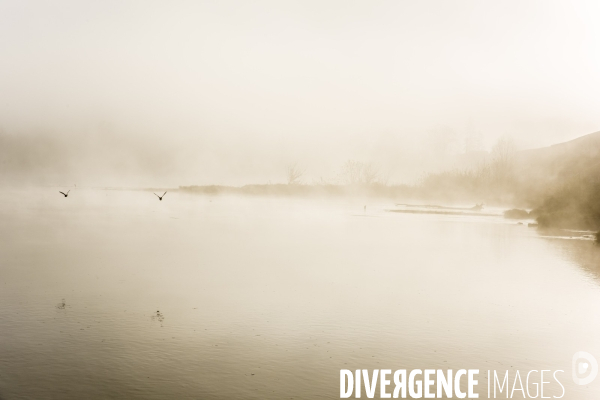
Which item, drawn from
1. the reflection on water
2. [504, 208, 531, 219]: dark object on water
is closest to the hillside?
[504, 208, 531, 219]: dark object on water

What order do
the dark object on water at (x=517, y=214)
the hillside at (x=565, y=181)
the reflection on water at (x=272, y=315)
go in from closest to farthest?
the reflection on water at (x=272, y=315), the hillside at (x=565, y=181), the dark object on water at (x=517, y=214)

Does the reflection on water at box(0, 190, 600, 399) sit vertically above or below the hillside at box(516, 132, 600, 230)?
below

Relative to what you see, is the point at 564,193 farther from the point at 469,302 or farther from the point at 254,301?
the point at 254,301

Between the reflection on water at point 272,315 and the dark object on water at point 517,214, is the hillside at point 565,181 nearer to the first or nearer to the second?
the dark object on water at point 517,214

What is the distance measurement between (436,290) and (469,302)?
2507 mm

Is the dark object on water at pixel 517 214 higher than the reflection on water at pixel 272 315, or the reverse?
the dark object on water at pixel 517 214

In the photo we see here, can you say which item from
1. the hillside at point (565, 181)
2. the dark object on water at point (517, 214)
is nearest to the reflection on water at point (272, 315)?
the hillside at point (565, 181)

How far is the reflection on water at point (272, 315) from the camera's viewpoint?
13914 mm

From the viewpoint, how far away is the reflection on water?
1391 centimetres

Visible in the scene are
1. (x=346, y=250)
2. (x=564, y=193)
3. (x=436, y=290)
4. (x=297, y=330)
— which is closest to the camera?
(x=297, y=330)

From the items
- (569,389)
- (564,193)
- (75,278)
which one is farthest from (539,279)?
(564,193)

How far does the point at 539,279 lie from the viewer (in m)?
29.7

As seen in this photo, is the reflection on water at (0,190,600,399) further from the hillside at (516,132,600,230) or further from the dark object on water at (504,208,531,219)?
the dark object on water at (504,208,531,219)

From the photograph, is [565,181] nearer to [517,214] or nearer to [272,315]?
[517,214]
